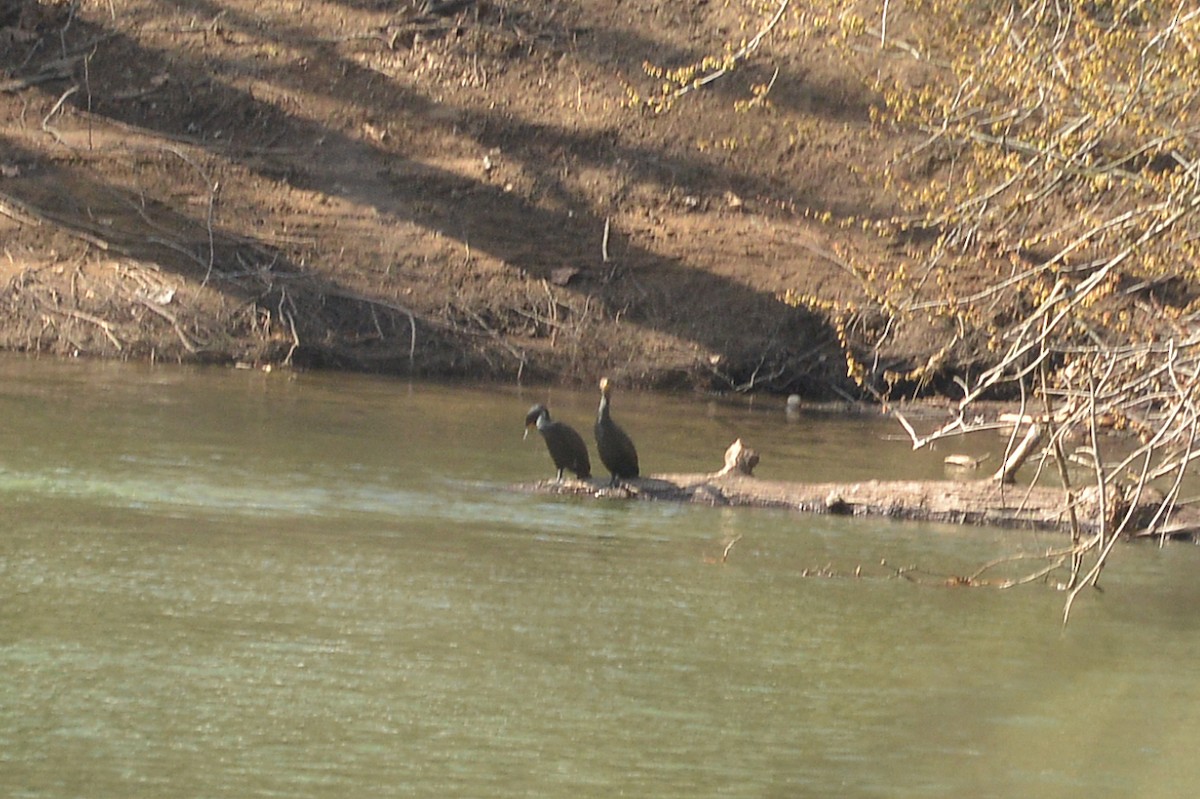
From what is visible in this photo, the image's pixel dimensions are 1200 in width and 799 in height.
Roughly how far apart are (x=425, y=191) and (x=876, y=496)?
425 inches

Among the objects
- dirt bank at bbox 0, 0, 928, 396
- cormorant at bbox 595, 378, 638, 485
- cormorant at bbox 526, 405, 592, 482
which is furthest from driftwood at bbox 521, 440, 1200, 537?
dirt bank at bbox 0, 0, 928, 396

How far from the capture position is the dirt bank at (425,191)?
20.3 m

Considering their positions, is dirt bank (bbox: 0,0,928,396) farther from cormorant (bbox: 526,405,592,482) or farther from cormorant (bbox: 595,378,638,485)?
cormorant (bbox: 595,378,638,485)

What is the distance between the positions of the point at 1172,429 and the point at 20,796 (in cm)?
536

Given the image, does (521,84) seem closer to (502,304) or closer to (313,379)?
(502,304)

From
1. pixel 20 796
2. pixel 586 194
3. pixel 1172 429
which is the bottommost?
pixel 20 796

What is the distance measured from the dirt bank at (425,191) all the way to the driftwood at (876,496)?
7.15 metres

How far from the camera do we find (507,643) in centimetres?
895

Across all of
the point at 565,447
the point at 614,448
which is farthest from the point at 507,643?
the point at 565,447

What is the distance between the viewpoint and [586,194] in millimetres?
22750

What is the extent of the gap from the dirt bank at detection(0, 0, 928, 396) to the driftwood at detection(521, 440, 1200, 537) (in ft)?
23.4

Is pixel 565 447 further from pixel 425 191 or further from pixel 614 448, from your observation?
pixel 425 191

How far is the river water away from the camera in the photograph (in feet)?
23.4

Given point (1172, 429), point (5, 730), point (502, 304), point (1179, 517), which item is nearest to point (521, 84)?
point (502, 304)
